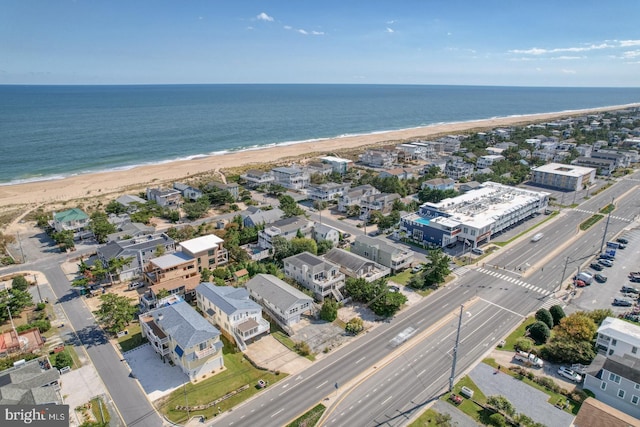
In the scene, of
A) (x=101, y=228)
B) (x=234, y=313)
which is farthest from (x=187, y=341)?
(x=101, y=228)

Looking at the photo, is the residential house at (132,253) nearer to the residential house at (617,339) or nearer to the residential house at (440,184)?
the residential house at (617,339)

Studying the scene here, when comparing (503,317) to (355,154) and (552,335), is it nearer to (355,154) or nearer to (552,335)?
(552,335)

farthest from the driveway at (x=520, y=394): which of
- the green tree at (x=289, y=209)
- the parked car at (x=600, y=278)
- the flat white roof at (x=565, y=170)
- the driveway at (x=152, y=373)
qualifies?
the flat white roof at (x=565, y=170)

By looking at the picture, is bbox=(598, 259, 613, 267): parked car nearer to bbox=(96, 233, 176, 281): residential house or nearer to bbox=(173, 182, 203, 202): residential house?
bbox=(96, 233, 176, 281): residential house

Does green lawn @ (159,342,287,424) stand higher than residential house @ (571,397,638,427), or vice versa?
residential house @ (571,397,638,427)

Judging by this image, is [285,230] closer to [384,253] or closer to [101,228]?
[384,253]

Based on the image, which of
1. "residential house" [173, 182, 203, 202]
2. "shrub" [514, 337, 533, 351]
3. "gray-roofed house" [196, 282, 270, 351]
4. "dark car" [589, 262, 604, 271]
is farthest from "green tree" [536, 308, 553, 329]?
"residential house" [173, 182, 203, 202]

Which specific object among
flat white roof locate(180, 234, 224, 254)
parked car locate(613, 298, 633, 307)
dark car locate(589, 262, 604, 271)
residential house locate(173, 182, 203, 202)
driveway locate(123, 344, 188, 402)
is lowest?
driveway locate(123, 344, 188, 402)
